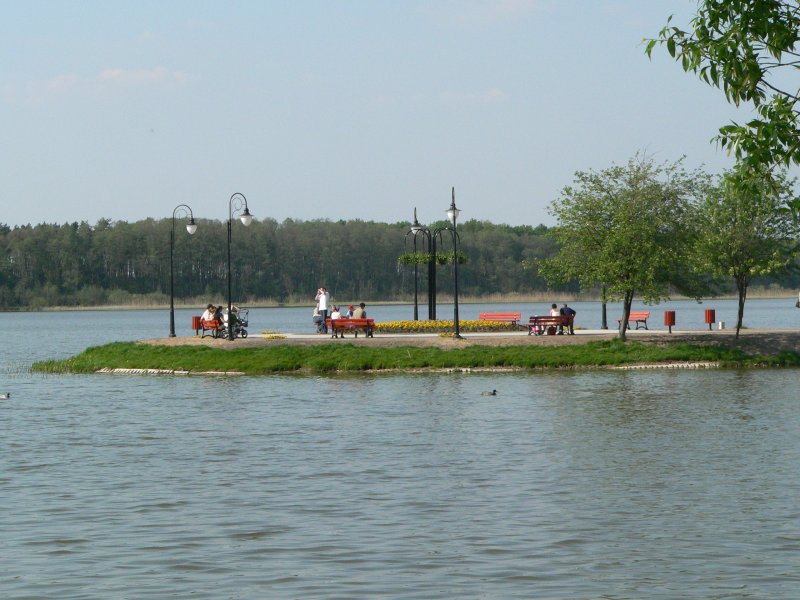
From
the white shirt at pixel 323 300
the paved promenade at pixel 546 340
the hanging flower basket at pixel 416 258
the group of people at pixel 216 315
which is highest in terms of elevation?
the hanging flower basket at pixel 416 258

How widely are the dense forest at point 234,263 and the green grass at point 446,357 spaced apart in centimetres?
12338

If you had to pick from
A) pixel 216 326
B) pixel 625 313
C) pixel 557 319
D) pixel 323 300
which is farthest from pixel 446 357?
pixel 216 326

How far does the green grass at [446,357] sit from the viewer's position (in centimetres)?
4134

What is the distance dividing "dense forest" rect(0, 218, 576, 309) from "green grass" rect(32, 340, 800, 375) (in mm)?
A: 123385

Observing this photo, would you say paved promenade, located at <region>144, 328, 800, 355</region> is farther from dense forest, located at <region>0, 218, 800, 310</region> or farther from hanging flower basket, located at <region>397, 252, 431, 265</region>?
dense forest, located at <region>0, 218, 800, 310</region>

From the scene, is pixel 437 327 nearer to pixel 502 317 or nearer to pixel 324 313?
pixel 324 313

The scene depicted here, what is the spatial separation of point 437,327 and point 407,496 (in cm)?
3038

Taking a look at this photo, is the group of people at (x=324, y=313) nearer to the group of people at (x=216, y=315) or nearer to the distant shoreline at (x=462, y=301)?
the group of people at (x=216, y=315)

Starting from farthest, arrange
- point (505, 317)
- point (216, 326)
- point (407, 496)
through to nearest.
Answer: point (505, 317)
point (216, 326)
point (407, 496)

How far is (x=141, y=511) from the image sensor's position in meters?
17.4

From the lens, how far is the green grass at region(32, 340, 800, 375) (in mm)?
41344

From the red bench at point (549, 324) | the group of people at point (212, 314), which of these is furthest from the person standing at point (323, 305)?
the red bench at point (549, 324)

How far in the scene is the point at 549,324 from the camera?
46719 mm

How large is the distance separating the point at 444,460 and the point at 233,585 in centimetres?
929
